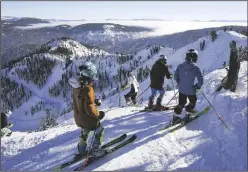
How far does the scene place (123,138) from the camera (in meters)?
12.5

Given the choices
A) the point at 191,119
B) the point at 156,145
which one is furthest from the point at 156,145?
the point at 191,119

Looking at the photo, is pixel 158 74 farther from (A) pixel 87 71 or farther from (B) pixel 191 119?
(A) pixel 87 71

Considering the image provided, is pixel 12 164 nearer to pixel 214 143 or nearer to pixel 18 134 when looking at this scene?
pixel 18 134

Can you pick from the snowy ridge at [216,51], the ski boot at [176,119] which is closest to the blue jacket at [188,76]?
the ski boot at [176,119]

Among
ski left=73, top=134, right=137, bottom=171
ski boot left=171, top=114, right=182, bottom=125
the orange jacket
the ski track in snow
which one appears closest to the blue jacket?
ski boot left=171, top=114, right=182, bottom=125

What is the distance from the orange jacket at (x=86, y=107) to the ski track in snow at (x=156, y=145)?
1.56m

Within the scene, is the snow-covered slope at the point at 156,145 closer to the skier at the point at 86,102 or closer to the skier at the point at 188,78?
the skier at the point at 188,78

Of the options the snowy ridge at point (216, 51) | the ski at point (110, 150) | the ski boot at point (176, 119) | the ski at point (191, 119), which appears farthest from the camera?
the snowy ridge at point (216, 51)

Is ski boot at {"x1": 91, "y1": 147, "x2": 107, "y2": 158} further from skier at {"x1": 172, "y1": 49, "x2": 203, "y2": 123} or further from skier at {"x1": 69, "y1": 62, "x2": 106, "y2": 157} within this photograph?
skier at {"x1": 172, "y1": 49, "x2": 203, "y2": 123}

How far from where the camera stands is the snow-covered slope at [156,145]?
426 inches

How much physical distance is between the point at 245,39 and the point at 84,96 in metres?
119

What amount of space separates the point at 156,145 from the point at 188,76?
3.14 meters

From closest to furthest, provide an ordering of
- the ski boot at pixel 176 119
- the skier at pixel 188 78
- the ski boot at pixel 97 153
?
the ski boot at pixel 97 153 → the skier at pixel 188 78 → the ski boot at pixel 176 119

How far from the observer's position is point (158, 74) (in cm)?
1555
